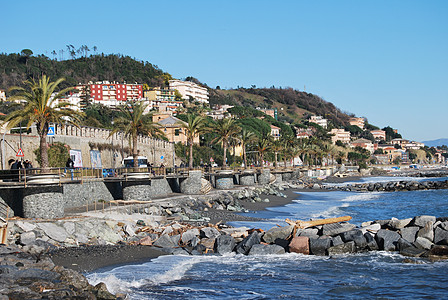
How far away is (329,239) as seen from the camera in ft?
60.7

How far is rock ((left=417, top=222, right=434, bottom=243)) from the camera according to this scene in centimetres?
1815

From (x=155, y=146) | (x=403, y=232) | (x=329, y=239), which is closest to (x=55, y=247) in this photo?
(x=329, y=239)

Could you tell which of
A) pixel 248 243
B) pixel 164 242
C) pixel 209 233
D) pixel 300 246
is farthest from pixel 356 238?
pixel 164 242

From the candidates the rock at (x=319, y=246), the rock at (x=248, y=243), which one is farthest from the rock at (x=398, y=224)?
the rock at (x=248, y=243)

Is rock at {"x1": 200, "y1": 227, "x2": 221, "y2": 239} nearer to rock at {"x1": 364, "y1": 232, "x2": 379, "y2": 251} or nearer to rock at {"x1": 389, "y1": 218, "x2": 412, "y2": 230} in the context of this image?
rock at {"x1": 364, "y1": 232, "x2": 379, "y2": 251}

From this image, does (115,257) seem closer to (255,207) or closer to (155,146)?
(255,207)

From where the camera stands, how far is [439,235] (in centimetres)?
1798

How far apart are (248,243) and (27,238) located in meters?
8.48

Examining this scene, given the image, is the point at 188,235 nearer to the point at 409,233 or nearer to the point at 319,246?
the point at 319,246

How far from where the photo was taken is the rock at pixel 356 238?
60.3ft

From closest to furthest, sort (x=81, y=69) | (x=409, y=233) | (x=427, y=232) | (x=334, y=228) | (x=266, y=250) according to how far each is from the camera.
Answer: (x=427, y=232), (x=266, y=250), (x=409, y=233), (x=334, y=228), (x=81, y=69)

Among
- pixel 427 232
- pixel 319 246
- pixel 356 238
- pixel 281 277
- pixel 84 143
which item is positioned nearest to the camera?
pixel 281 277

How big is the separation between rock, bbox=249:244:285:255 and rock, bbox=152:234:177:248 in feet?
11.5

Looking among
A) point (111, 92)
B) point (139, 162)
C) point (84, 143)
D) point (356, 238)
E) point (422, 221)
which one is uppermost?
point (111, 92)
